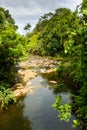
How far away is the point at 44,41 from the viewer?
8588 centimetres

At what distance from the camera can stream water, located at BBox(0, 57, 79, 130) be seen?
22922 mm

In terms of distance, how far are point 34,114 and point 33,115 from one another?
1.04 ft

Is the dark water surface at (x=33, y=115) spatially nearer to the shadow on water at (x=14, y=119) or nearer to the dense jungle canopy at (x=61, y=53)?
the shadow on water at (x=14, y=119)

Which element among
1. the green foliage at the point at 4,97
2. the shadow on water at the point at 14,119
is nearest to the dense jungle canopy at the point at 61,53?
the green foliage at the point at 4,97

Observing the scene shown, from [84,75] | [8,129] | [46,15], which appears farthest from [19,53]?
[46,15]

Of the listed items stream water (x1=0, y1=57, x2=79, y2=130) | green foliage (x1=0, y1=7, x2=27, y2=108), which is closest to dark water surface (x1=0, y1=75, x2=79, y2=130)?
stream water (x1=0, y1=57, x2=79, y2=130)

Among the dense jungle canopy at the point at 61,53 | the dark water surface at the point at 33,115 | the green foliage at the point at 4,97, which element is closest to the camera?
the dense jungle canopy at the point at 61,53

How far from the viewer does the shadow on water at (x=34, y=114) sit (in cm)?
2292

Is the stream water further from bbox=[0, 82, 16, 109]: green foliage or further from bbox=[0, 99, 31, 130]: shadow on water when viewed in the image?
bbox=[0, 82, 16, 109]: green foliage

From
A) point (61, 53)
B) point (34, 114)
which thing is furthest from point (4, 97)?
point (61, 53)

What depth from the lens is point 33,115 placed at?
2578 centimetres

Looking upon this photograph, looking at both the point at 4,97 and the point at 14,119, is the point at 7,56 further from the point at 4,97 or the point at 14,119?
the point at 14,119

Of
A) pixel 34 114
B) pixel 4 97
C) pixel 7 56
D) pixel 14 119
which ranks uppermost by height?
pixel 7 56

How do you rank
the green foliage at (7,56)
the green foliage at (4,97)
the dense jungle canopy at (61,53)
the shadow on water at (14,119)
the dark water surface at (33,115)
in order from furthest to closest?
the green foliage at (7,56) < the green foliage at (4,97) < the shadow on water at (14,119) < the dark water surface at (33,115) < the dense jungle canopy at (61,53)
